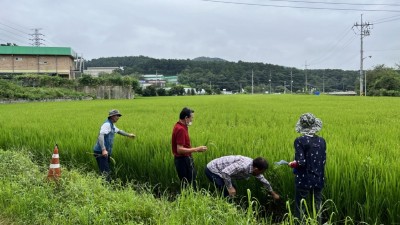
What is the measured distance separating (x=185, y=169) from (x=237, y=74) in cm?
9995

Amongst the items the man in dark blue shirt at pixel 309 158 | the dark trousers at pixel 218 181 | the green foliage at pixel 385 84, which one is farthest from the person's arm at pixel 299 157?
the green foliage at pixel 385 84

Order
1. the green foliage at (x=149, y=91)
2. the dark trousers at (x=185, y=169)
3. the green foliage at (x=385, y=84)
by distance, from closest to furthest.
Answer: the dark trousers at (x=185, y=169)
the green foliage at (x=385, y=84)
the green foliage at (x=149, y=91)

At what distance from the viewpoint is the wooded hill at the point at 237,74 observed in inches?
3952

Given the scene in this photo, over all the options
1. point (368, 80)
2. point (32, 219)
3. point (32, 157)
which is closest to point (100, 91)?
point (32, 157)

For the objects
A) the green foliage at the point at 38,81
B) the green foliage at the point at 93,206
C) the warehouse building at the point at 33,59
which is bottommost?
the green foliage at the point at 93,206

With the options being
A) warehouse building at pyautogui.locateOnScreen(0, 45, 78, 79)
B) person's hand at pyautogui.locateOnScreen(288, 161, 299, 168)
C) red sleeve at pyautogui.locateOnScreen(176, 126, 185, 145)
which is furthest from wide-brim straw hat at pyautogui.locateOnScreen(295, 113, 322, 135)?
warehouse building at pyautogui.locateOnScreen(0, 45, 78, 79)

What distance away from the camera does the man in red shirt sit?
14.8 feet

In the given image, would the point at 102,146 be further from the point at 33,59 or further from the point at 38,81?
the point at 33,59

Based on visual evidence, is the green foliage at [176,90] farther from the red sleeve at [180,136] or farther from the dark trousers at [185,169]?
the red sleeve at [180,136]

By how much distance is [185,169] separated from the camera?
15.4 ft

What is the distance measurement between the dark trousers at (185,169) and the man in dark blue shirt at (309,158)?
1535 millimetres

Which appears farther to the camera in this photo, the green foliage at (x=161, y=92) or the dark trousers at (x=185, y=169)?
the green foliage at (x=161, y=92)

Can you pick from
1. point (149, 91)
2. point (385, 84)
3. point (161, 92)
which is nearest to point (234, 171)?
point (149, 91)

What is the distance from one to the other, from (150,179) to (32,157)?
284cm
